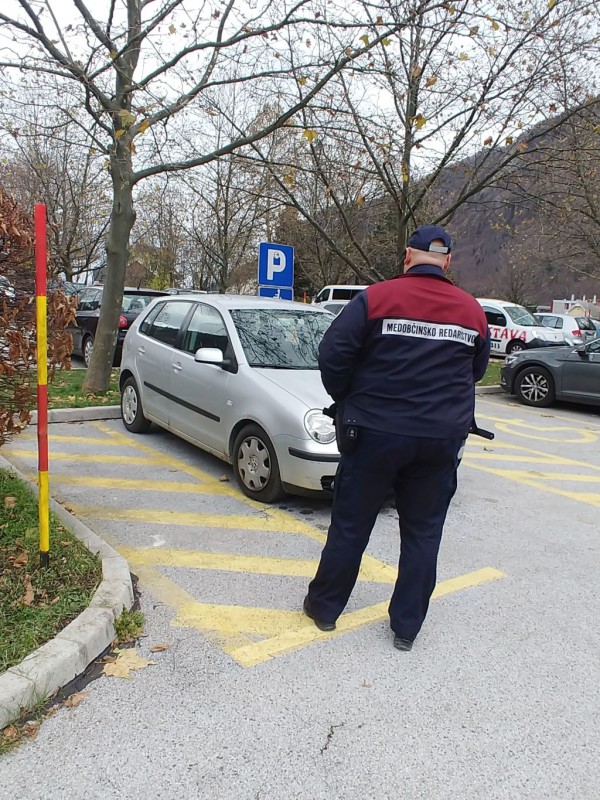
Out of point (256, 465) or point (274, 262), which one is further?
point (274, 262)

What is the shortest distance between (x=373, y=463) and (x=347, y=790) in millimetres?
1312

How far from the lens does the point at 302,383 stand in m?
5.21

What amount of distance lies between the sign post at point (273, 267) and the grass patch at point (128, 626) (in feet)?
23.6

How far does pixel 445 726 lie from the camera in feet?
8.61

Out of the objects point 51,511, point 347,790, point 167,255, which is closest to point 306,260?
point 167,255

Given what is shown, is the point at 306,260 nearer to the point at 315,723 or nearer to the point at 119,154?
the point at 119,154

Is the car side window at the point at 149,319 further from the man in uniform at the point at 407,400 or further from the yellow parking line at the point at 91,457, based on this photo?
the man in uniform at the point at 407,400

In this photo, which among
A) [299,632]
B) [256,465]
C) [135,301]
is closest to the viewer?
[299,632]

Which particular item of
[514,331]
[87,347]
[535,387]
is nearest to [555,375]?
[535,387]

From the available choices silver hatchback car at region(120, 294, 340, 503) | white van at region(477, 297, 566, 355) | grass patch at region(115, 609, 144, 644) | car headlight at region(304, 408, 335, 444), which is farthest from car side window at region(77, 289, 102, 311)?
white van at region(477, 297, 566, 355)

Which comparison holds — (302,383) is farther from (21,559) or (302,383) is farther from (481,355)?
(21,559)

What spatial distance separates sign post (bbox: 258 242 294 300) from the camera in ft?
32.1

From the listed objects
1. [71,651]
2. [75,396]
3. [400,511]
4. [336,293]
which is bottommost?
[71,651]

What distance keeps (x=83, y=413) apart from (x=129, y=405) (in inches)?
39.4
